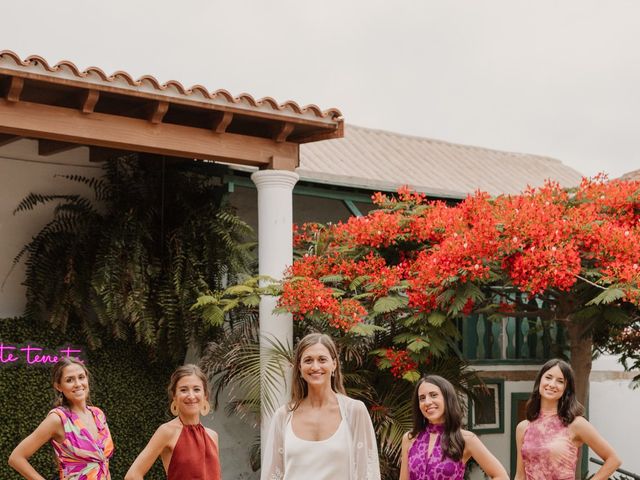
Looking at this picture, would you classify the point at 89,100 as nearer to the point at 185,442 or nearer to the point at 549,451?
the point at 185,442

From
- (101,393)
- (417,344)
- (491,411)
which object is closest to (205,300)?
(101,393)

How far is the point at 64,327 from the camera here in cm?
1007

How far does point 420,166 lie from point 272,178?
5.01m

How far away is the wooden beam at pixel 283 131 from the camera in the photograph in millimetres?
9750

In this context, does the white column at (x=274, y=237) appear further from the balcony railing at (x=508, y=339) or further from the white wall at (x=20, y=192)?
the balcony railing at (x=508, y=339)

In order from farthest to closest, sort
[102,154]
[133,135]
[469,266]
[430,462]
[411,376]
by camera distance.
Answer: [102,154]
[411,376]
[133,135]
[469,266]
[430,462]

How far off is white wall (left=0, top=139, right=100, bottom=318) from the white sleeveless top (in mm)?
6684

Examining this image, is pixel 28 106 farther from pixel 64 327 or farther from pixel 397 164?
pixel 397 164

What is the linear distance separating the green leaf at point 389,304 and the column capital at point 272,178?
1.55m

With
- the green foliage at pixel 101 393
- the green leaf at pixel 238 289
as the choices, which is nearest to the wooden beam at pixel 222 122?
the green leaf at pixel 238 289

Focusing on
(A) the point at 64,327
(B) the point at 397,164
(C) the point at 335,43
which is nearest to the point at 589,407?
(B) the point at 397,164

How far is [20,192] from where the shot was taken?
10469mm

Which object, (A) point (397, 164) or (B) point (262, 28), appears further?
(B) point (262, 28)

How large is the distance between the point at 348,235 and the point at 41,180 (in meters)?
3.35
